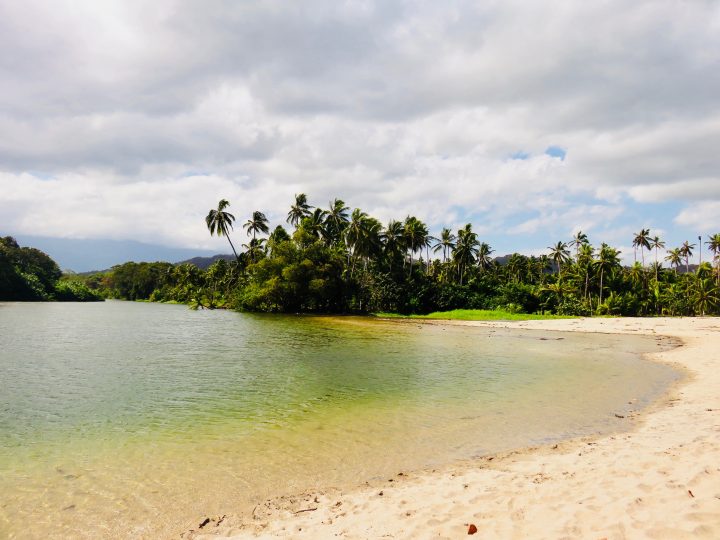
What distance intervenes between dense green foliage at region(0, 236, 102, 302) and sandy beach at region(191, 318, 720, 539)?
14177cm

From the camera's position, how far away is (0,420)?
12.6 m

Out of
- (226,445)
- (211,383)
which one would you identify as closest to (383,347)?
(211,383)

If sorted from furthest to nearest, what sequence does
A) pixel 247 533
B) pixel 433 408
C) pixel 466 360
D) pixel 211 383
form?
1. pixel 466 360
2. pixel 211 383
3. pixel 433 408
4. pixel 247 533

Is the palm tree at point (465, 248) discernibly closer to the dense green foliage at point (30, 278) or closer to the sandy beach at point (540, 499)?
the sandy beach at point (540, 499)

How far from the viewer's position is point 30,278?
410ft

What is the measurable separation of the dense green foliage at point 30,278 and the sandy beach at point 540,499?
14177cm

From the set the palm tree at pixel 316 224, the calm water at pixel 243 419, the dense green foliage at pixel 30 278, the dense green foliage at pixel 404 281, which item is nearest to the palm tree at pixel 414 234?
the dense green foliage at pixel 404 281

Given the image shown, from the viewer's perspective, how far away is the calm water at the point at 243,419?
7.93 m

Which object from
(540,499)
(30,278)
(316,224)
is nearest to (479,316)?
(316,224)

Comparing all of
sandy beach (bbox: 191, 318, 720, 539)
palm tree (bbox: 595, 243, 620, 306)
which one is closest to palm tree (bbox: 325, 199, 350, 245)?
palm tree (bbox: 595, 243, 620, 306)

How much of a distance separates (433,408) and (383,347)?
17353 mm

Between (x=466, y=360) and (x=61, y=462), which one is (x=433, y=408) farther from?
(x=466, y=360)

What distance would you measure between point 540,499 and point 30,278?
15372 cm

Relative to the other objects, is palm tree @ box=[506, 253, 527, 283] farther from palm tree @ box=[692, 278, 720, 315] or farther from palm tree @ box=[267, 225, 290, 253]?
palm tree @ box=[267, 225, 290, 253]
